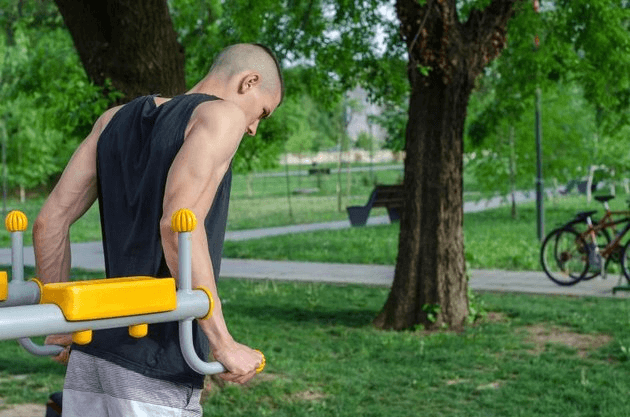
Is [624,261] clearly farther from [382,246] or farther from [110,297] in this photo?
[110,297]

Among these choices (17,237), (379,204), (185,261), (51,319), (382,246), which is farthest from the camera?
(379,204)

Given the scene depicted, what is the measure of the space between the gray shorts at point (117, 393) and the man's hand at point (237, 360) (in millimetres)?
235

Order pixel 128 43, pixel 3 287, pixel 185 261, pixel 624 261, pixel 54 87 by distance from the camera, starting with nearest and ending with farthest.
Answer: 1. pixel 185 261
2. pixel 3 287
3. pixel 128 43
4. pixel 54 87
5. pixel 624 261

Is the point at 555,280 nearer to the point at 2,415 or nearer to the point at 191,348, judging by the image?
the point at 2,415

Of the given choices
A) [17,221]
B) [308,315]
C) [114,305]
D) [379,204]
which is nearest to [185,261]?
[114,305]

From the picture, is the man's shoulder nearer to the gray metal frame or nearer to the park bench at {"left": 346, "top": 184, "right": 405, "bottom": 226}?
the gray metal frame

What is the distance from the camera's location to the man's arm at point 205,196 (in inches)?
103

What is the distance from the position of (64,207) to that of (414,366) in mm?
5391

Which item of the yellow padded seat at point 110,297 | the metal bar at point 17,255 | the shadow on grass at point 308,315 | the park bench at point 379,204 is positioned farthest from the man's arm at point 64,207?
the park bench at point 379,204

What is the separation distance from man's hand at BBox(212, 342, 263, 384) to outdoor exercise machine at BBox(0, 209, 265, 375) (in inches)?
0.9

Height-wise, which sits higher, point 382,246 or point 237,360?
point 237,360

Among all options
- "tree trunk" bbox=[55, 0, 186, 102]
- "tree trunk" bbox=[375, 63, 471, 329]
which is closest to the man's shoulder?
"tree trunk" bbox=[55, 0, 186, 102]

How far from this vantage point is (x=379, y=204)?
76.6 ft

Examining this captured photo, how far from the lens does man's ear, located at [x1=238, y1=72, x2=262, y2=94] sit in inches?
112
